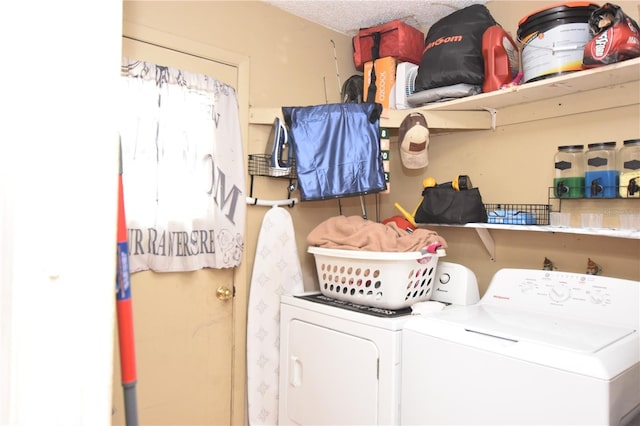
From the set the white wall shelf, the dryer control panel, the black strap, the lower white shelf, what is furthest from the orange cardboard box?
the dryer control panel

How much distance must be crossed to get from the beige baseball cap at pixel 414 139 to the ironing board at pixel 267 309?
70cm

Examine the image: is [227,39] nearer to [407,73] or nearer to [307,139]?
[307,139]

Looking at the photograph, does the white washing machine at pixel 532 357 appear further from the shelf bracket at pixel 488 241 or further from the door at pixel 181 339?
the door at pixel 181 339

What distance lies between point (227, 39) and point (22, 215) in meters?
1.89

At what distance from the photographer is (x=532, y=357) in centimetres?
133

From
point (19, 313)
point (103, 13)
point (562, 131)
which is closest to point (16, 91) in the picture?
point (103, 13)

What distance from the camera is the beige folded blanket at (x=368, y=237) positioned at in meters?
1.91

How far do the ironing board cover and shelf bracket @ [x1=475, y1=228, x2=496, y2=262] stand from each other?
53cm

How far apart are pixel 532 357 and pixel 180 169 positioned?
5.00ft

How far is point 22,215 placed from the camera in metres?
0.51

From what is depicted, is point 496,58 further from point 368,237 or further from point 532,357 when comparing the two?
point 532,357

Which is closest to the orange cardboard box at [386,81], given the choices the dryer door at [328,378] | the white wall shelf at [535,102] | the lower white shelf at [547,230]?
the white wall shelf at [535,102]

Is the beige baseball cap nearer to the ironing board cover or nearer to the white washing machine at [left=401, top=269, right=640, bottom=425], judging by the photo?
the ironing board cover

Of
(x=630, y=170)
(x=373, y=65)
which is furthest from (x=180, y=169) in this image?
(x=630, y=170)
